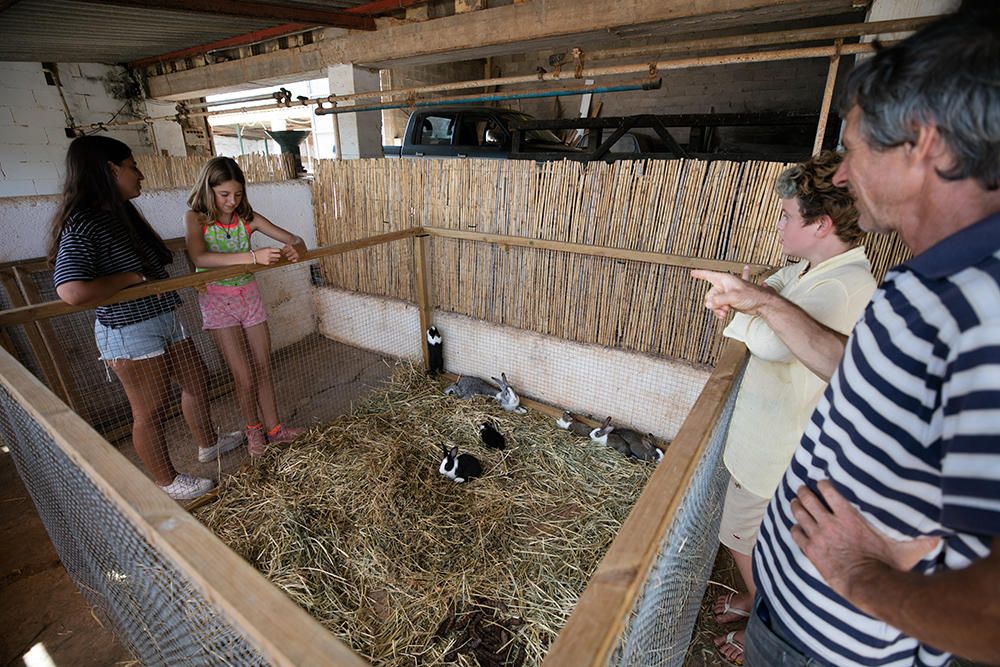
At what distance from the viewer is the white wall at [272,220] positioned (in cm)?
277

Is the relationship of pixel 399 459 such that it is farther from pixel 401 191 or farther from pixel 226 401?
pixel 401 191

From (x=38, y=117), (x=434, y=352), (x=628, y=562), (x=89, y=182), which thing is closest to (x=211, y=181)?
(x=89, y=182)

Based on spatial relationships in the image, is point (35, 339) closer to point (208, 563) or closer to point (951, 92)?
point (208, 563)

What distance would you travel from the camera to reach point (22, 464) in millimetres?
1691

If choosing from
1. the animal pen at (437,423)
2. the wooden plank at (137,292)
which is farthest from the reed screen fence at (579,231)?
the wooden plank at (137,292)

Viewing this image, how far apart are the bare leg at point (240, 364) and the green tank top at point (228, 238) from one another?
284 millimetres

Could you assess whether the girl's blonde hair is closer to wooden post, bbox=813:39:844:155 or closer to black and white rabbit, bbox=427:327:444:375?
black and white rabbit, bbox=427:327:444:375

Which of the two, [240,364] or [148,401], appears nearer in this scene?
[148,401]

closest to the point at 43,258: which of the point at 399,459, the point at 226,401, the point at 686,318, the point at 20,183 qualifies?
the point at 226,401

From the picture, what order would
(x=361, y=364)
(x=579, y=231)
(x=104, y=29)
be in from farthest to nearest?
(x=104, y=29)
(x=361, y=364)
(x=579, y=231)

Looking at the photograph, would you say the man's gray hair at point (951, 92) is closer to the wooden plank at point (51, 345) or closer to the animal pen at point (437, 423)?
the animal pen at point (437, 423)

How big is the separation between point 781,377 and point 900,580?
3.03 ft

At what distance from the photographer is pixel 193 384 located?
2.63 metres

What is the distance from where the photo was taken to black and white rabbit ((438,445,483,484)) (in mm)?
2736
